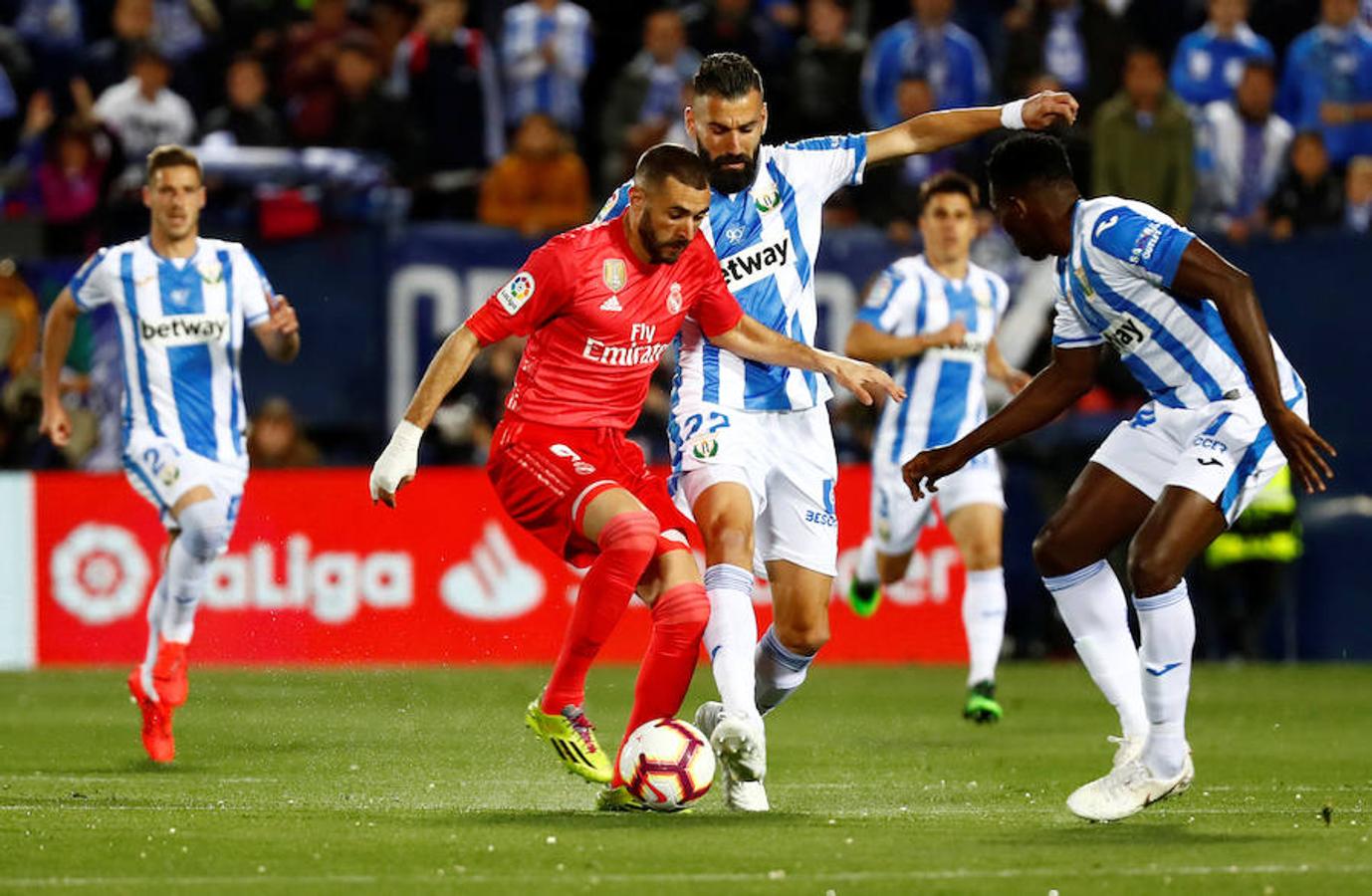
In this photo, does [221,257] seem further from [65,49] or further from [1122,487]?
[65,49]

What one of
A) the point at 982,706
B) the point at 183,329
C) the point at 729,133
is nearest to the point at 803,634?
the point at 729,133

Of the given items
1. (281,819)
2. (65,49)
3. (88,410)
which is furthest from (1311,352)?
(281,819)

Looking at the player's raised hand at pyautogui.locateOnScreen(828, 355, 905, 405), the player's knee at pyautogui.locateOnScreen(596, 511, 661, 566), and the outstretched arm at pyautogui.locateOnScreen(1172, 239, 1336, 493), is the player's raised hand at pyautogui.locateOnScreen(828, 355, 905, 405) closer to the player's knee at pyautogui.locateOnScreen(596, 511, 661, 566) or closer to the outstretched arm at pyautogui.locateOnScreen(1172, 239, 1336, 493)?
the player's knee at pyautogui.locateOnScreen(596, 511, 661, 566)

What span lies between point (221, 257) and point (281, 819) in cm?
414

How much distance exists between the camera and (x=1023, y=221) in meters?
8.52

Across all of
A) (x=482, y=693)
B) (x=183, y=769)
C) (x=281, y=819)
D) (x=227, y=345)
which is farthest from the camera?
(x=482, y=693)

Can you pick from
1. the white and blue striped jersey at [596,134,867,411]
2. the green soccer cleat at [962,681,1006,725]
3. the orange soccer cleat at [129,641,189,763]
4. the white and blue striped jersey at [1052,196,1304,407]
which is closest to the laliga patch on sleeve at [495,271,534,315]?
the white and blue striped jersey at [596,134,867,411]

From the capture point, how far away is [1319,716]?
13.1 metres

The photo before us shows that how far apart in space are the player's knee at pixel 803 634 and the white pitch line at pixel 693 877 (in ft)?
7.70

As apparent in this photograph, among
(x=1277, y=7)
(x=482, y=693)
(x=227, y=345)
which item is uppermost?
(x=1277, y=7)

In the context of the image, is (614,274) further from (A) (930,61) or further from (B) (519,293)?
(A) (930,61)

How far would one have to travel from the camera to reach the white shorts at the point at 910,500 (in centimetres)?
1327

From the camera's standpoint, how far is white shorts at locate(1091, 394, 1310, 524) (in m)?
8.25

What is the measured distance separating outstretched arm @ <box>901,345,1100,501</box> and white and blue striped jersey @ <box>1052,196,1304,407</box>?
21 cm
